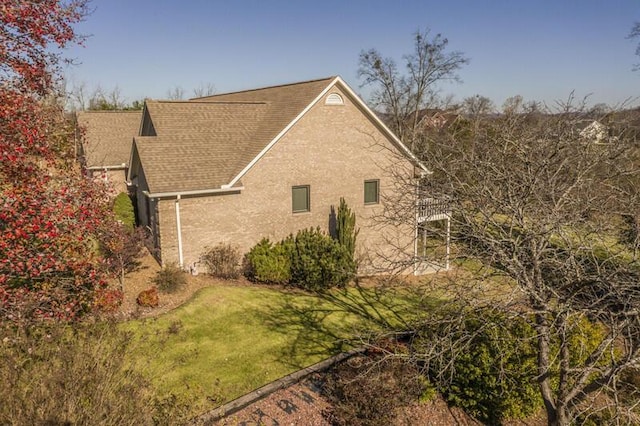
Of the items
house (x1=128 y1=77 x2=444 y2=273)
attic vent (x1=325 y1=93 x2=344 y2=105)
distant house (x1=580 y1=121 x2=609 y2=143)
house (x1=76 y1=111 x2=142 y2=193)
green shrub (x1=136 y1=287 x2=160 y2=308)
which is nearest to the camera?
distant house (x1=580 y1=121 x2=609 y2=143)

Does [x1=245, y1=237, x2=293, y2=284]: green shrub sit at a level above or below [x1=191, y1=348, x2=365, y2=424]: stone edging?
above

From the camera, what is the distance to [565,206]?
8.72 metres

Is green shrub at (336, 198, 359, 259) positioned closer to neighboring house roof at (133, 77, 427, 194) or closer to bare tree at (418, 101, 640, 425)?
neighboring house roof at (133, 77, 427, 194)

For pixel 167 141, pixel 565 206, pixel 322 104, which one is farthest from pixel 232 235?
pixel 565 206

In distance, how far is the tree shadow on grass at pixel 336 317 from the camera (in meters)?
12.2

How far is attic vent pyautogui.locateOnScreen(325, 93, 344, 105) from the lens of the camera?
20.1 metres

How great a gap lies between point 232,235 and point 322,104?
24.6ft

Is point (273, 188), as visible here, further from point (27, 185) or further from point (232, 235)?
point (27, 185)

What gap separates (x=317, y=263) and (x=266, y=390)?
8.60m

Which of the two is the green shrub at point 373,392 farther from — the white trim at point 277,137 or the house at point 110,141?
the house at point 110,141

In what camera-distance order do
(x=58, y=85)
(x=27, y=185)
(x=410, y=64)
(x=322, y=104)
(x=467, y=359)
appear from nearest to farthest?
(x=27, y=185) → (x=467, y=359) → (x=58, y=85) → (x=322, y=104) → (x=410, y=64)

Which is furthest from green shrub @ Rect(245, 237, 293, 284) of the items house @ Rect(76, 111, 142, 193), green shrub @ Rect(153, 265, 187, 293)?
house @ Rect(76, 111, 142, 193)

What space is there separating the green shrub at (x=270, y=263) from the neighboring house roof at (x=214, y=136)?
317 cm

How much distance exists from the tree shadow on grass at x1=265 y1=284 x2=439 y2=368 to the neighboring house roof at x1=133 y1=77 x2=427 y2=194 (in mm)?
6147
